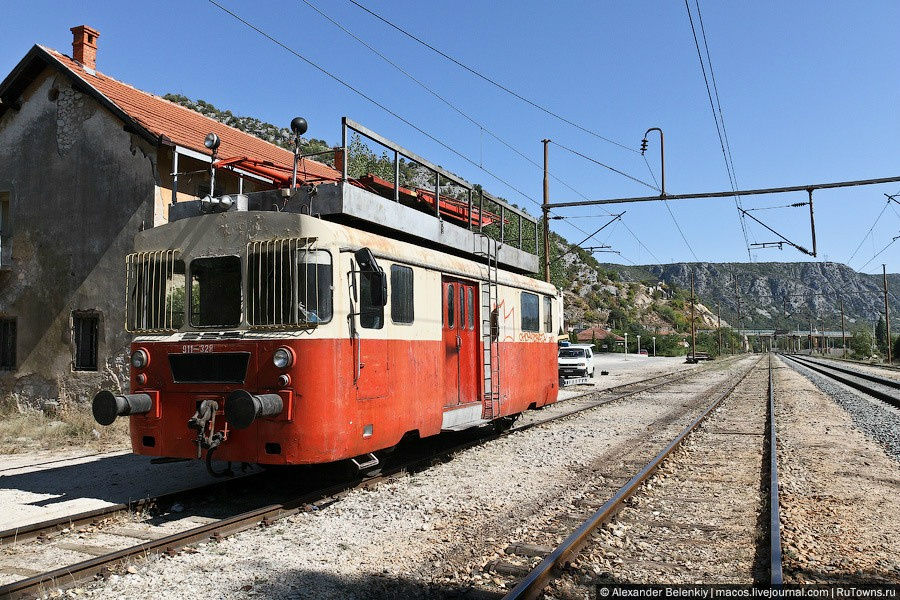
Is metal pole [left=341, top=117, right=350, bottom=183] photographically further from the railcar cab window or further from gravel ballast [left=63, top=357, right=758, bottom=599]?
gravel ballast [left=63, top=357, right=758, bottom=599]

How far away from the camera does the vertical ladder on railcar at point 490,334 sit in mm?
10328

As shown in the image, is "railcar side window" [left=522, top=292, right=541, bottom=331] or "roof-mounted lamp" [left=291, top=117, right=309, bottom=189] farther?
"railcar side window" [left=522, top=292, right=541, bottom=331]

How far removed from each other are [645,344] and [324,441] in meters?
78.7

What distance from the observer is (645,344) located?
266 feet

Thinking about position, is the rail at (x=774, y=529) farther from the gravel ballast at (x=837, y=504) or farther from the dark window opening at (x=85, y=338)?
the dark window opening at (x=85, y=338)

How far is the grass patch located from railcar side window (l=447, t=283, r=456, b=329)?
238 inches

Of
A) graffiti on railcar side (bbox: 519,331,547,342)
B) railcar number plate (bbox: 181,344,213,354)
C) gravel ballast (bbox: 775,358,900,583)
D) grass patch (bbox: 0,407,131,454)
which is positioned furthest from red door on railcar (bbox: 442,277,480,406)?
grass patch (bbox: 0,407,131,454)

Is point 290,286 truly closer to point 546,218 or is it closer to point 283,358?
point 283,358

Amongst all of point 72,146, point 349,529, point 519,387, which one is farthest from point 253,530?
point 72,146

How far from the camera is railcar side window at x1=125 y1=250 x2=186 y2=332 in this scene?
24.7 ft

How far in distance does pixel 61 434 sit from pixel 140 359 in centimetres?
644

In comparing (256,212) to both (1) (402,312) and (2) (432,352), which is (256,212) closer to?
(1) (402,312)

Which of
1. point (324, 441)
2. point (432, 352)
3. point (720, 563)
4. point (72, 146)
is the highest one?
point (72, 146)

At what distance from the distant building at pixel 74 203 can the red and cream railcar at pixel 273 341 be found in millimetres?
7091
